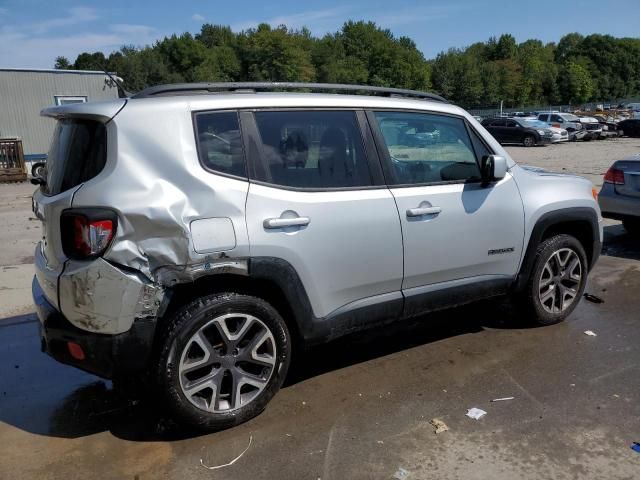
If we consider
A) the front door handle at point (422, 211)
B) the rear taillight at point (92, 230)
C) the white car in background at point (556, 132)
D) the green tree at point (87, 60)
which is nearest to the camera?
the rear taillight at point (92, 230)

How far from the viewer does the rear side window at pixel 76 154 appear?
2.88 m

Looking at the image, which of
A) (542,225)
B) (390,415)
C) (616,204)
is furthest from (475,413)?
(616,204)

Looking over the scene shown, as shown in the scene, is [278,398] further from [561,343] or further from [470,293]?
[561,343]

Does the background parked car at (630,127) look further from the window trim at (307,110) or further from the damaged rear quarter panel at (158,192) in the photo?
the damaged rear quarter panel at (158,192)

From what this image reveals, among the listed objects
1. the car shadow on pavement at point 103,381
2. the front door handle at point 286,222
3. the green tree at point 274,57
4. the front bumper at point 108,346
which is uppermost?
the green tree at point 274,57

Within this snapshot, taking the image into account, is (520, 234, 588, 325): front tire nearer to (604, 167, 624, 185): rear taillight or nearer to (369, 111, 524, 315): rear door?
(369, 111, 524, 315): rear door

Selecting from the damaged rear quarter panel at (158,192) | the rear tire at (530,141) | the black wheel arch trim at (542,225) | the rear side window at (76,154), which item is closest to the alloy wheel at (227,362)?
the damaged rear quarter panel at (158,192)

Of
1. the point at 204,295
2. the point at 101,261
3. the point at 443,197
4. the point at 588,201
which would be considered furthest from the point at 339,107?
the point at 588,201

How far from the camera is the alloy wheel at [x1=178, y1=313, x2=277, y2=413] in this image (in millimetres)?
3016

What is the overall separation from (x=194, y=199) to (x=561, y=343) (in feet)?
10.1

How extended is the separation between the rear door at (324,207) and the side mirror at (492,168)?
0.87 m

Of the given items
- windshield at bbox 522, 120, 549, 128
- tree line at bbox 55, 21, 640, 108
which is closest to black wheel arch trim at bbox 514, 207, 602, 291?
windshield at bbox 522, 120, 549, 128

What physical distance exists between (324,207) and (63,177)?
1.45 metres

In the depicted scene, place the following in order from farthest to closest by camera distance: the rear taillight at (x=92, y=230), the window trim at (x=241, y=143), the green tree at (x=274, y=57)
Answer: the green tree at (x=274, y=57) < the window trim at (x=241, y=143) < the rear taillight at (x=92, y=230)
